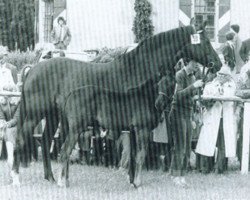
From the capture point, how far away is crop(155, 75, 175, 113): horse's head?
27.6 ft

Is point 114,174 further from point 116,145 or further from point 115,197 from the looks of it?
point 115,197

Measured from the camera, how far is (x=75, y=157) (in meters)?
11.5

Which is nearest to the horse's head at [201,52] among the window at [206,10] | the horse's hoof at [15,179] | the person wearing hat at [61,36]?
the horse's hoof at [15,179]

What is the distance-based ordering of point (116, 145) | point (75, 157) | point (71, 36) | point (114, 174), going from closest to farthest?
point (114, 174), point (116, 145), point (75, 157), point (71, 36)

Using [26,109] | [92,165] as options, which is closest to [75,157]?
[92,165]

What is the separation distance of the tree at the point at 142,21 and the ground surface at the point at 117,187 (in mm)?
8518

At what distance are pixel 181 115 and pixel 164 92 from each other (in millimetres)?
405

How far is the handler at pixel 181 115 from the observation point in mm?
8688

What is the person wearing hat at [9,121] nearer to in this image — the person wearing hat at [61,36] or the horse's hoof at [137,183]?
the horse's hoof at [137,183]

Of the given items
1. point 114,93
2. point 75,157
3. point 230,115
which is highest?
point 114,93

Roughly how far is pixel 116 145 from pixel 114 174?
781 mm

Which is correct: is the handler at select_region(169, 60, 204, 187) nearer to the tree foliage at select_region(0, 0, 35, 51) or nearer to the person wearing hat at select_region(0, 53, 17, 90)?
the person wearing hat at select_region(0, 53, 17, 90)

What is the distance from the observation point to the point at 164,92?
28.3 feet

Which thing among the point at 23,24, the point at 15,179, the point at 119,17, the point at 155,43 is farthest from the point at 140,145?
the point at 23,24
